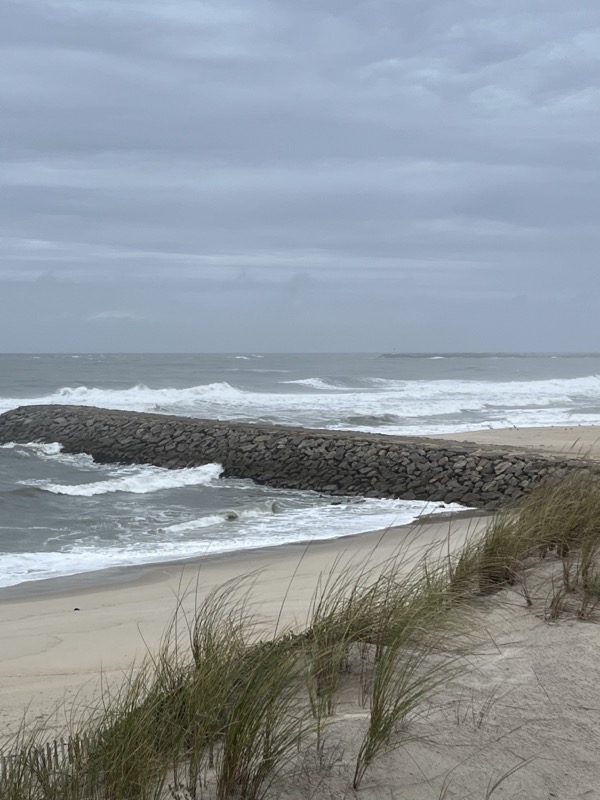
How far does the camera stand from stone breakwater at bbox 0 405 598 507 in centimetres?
1502

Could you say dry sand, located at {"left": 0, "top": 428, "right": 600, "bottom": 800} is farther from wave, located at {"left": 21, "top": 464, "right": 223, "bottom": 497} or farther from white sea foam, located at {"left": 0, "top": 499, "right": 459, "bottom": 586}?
wave, located at {"left": 21, "top": 464, "right": 223, "bottom": 497}

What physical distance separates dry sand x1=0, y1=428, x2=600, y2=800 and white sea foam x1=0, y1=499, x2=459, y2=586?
1.60m

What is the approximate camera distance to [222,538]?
1138 cm

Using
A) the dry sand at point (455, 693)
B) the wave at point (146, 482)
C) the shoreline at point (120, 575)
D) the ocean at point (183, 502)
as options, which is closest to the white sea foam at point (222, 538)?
the ocean at point (183, 502)

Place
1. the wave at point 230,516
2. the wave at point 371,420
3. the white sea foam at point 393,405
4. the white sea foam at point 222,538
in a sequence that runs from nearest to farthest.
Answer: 1. the white sea foam at point 222,538
2. the wave at point 230,516
3. the wave at point 371,420
4. the white sea foam at point 393,405

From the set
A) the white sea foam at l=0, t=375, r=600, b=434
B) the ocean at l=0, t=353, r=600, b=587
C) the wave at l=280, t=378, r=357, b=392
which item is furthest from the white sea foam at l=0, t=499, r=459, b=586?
the wave at l=280, t=378, r=357, b=392

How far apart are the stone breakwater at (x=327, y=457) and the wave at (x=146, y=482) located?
0.58 meters

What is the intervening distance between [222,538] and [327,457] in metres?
6.38

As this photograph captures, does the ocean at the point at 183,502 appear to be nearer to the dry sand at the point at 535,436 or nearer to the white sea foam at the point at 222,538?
the white sea foam at the point at 222,538

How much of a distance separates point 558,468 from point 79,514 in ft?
26.8

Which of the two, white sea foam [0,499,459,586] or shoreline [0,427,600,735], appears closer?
shoreline [0,427,600,735]

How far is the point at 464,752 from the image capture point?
9.97ft

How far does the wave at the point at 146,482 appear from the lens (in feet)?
51.8

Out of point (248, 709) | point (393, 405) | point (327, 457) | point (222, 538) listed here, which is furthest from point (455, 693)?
point (393, 405)
